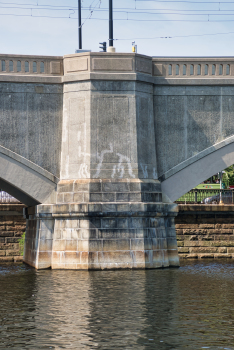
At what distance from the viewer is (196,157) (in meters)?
21.2

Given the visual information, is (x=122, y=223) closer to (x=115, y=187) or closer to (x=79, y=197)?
(x=115, y=187)

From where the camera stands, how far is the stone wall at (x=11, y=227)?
2719 centimetres

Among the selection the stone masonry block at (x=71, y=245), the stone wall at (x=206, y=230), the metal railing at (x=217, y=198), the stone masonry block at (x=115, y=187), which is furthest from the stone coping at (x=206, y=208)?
the stone masonry block at (x=71, y=245)

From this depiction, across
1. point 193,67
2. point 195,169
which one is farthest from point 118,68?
point 195,169

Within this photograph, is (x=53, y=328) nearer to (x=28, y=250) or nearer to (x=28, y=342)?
(x=28, y=342)

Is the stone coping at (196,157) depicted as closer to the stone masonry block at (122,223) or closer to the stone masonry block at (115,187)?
the stone masonry block at (115,187)

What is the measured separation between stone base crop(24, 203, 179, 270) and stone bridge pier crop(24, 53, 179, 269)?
0.10ft

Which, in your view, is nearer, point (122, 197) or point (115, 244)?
point (115, 244)

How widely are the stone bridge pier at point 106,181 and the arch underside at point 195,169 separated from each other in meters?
0.63

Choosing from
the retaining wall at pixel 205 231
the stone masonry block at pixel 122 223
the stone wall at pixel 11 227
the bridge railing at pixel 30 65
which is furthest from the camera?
the retaining wall at pixel 205 231

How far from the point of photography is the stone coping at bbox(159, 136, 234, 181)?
69.1ft

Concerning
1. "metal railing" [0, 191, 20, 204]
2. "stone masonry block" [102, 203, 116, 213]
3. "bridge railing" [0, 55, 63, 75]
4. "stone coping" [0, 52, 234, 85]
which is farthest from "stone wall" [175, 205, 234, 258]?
"bridge railing" [0, 55, 63, 75]

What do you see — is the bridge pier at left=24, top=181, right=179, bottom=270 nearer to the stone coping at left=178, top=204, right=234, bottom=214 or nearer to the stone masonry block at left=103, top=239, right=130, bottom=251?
the stone masonry block at left=103, top=239, right=130, bottom=251

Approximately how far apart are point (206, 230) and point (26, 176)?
11.8 metres
